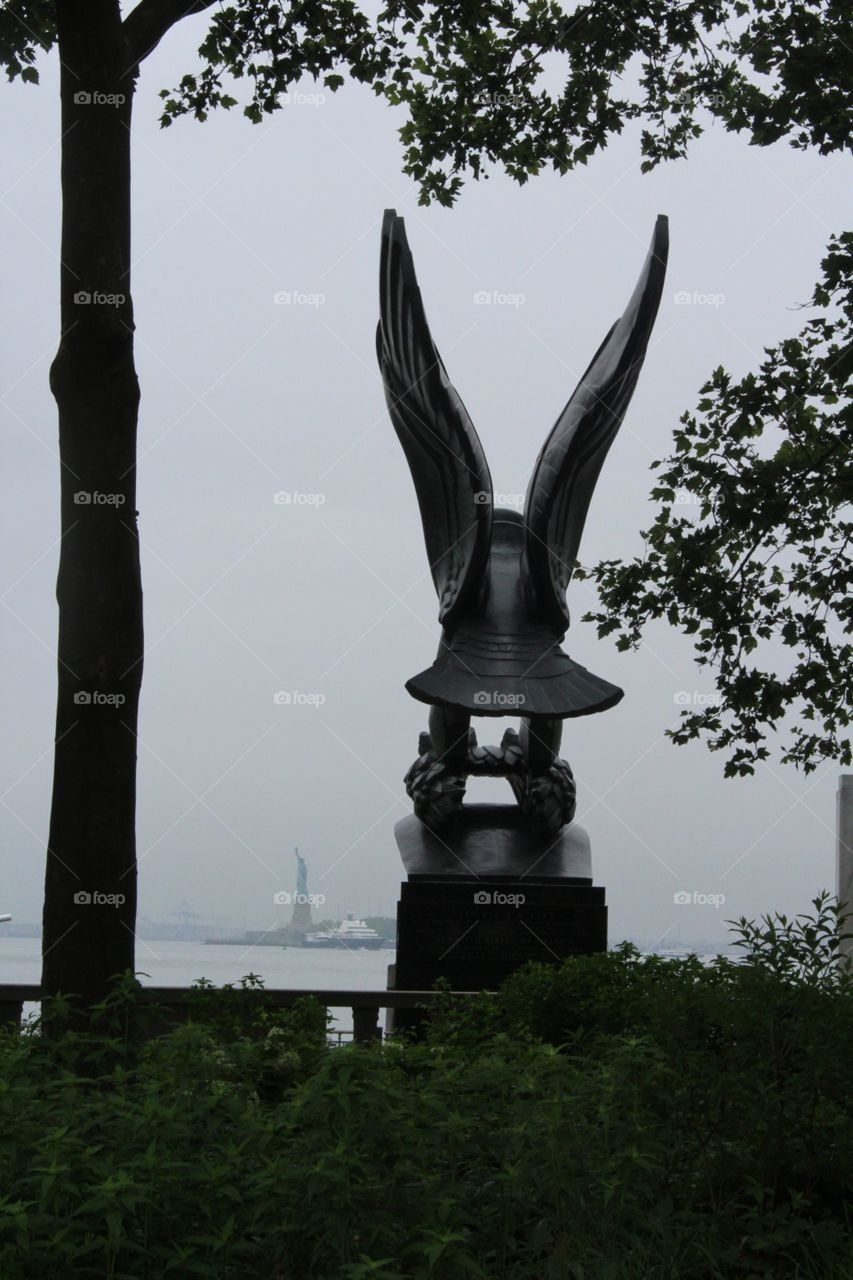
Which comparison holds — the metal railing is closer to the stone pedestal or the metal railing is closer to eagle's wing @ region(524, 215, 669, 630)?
the stone pedestal

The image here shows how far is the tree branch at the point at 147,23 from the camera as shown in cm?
543

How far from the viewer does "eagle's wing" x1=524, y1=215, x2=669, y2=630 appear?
31.5 feet

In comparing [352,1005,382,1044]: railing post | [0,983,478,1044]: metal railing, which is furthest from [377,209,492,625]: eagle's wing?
[352,1005,382,1044]: railing post

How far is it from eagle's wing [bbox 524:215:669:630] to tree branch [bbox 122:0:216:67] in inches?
187

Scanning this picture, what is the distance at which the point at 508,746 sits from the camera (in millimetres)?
10234

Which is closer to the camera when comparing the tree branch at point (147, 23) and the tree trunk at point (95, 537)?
the tree trunk at point (95, 537)

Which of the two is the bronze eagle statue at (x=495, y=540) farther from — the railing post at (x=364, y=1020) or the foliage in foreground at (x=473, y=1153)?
the foliage in foreground at (x=473, y=1153)

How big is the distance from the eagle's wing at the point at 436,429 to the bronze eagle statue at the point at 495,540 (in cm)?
1

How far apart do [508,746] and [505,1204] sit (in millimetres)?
7329

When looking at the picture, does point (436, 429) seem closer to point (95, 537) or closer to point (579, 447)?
point (579, 447)

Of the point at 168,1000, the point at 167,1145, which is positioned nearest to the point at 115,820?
the point at 167,1145

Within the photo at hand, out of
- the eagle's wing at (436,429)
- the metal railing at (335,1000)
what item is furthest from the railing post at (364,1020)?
the eagle's wing at (436,429)

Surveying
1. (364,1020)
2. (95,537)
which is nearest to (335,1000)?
(364,1020)

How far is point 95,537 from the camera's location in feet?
15.7
